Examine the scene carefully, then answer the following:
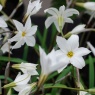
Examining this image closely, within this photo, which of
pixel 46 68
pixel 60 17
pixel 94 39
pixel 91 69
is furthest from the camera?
pixel 94 39

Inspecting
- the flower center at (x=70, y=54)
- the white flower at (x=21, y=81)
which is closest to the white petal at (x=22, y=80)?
the white flower at (x=21, y=81)

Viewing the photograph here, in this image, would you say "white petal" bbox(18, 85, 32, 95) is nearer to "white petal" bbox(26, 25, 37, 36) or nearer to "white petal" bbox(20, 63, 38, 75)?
"white petal" bbox(20, 63, 38, 75)

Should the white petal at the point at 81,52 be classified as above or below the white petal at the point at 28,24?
below

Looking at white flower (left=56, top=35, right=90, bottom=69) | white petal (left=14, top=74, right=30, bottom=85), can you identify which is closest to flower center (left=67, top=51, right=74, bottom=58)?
white flower (left=56, top=35, right=90, bottom=69)

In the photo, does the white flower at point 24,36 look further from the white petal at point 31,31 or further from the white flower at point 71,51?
the white flower at point 71,51

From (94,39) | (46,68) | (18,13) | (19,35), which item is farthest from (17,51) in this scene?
(46,68)

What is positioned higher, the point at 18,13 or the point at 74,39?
the point at 18,13

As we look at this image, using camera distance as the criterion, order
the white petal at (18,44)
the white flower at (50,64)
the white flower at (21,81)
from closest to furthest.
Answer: the white flower at (50,64), the white flower at (21,81), the white petal at (18,44)

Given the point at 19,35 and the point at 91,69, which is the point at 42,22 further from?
the point at 19,35
